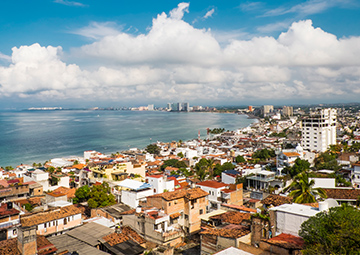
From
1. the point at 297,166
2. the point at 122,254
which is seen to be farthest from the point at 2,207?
the point at 297,166

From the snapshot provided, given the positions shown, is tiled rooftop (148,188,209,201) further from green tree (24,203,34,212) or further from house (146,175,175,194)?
green tree (24,203,34,212)

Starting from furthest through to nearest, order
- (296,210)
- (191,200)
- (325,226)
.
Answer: (191,200), (296,210), (325,226)

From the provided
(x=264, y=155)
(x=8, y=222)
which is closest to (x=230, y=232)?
(x=8, y=222)

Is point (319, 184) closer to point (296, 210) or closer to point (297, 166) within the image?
point (297, 166)

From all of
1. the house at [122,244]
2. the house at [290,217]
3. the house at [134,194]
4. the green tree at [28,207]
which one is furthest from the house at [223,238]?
the green tree at [28,207]

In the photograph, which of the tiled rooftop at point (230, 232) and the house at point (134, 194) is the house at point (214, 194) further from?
the tiled rooftop at point (230, 232)
